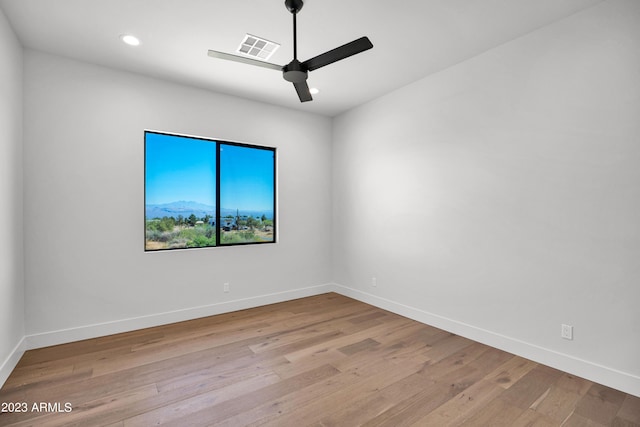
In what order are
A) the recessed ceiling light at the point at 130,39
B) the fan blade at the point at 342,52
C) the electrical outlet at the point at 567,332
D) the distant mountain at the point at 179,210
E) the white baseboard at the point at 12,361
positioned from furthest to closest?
the distant mountain at the point at 179,210, the recessed ceiling light at the point at 130,39, the electrical outlet at the point at 567,332, the white baseboard at the point at 12,361, the fan blade at the point at 342,52

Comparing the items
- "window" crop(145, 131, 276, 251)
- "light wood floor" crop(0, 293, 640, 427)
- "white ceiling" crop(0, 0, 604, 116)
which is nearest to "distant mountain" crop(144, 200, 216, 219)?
"window" crop(145, 131, 276, 251)

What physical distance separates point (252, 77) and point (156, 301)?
273 centimetres

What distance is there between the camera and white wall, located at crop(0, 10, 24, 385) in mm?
2371

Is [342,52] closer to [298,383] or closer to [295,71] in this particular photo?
[295,71]

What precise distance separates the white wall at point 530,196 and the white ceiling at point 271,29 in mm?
303

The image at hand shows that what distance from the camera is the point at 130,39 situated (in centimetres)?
274

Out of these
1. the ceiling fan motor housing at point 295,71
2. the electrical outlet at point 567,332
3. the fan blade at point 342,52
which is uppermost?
the fan blade at point 342,52

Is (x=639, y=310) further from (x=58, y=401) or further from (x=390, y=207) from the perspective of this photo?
(x=58, y=401)

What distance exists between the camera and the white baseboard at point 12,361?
90.8 inches

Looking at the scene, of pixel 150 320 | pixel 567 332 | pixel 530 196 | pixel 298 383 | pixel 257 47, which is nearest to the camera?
pixel 298 383

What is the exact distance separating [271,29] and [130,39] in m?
1.26

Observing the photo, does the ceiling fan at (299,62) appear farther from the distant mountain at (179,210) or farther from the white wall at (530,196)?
the distant mountain at (179,210)

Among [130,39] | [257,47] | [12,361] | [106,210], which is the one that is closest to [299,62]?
[257,47]

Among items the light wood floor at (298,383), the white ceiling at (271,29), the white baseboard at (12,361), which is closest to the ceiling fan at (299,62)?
the white ceiling at (271,29)
